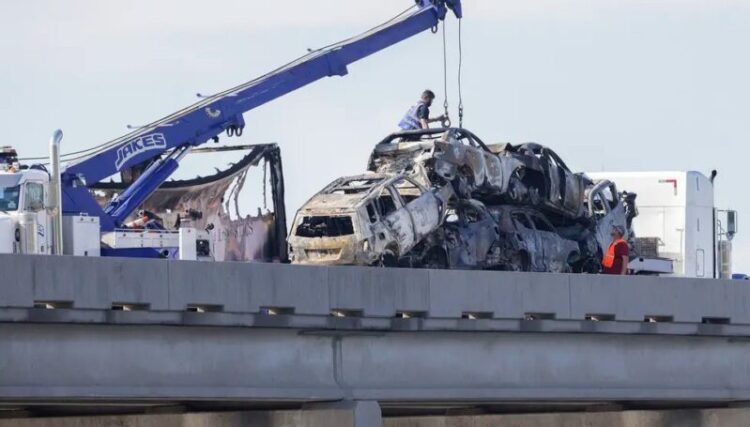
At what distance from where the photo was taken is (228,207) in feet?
105

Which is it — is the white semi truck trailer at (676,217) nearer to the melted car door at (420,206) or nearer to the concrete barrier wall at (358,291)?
the melted car door at (420,206)

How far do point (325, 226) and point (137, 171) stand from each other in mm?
5523

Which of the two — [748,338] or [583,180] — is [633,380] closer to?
[748,338]

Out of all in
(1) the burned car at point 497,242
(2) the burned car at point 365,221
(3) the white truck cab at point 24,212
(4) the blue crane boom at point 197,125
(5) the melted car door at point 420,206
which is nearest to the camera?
(3) the white truck cab at point 24,212

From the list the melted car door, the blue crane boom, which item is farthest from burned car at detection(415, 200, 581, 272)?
the blue crane boom

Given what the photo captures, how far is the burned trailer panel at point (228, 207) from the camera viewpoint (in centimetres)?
3177

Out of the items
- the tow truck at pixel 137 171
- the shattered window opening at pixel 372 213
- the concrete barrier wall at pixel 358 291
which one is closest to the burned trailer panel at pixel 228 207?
the tow truck at pixel 137 171

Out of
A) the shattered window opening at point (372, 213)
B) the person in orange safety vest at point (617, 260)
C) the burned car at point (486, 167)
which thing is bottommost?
the person in orange safety vest at point (617, 260)

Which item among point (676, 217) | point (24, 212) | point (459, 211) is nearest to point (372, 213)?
point (459, 211)

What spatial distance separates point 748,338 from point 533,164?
23.7 ft

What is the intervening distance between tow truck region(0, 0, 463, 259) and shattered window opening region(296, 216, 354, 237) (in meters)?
2.11

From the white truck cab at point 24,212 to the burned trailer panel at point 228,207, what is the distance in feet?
19.0

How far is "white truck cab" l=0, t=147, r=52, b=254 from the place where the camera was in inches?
989

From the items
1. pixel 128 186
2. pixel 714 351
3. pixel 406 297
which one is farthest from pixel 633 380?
pixel 128 186
